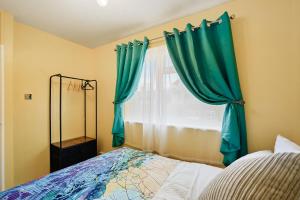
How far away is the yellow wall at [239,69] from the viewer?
139 centimetres

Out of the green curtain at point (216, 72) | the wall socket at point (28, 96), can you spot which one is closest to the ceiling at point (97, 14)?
the green curtain at point (216, 72)

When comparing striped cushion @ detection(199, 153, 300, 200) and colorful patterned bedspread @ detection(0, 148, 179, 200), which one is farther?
colorful patterned bedspread @ detection(0, 148, 179, 200)

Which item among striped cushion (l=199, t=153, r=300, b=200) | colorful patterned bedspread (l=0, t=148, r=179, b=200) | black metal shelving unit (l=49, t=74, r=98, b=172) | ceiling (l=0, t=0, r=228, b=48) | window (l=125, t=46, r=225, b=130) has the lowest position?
black metal shelving unit (l=49, t=74, r=98, b=172)

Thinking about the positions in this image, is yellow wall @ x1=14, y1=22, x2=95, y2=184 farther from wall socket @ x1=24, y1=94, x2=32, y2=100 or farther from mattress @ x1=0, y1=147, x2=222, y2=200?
mattress @ x1=0, y1=147, x2=222, y2=200

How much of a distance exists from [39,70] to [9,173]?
1471 millimetres

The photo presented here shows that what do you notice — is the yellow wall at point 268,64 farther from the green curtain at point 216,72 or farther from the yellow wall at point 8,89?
the yellow wall at point 8,89

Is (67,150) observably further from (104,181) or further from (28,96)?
(104,181)

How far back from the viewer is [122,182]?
1.14m

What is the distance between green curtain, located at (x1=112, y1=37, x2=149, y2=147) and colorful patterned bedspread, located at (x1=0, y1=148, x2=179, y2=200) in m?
0.91

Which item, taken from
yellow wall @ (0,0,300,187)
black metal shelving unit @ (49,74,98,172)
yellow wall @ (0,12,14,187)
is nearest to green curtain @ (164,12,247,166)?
yellow wall @ (0,0,300,187)

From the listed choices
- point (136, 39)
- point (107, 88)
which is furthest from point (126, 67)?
point (107, 88)

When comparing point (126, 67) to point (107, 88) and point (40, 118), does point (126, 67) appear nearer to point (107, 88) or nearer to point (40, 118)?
point (107, 88)

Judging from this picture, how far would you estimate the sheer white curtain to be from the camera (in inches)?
69.4

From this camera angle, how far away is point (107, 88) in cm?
281
